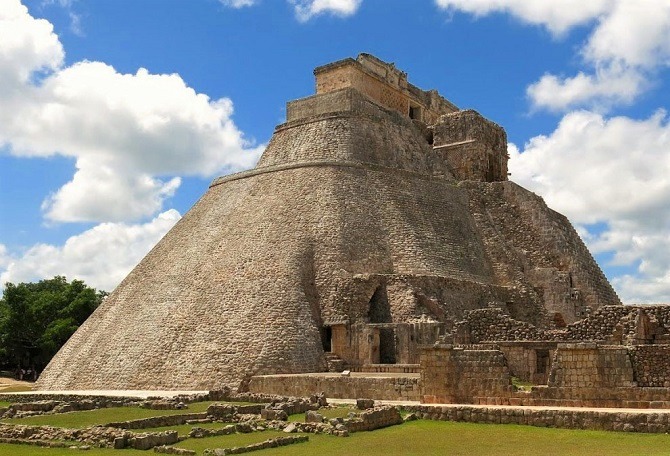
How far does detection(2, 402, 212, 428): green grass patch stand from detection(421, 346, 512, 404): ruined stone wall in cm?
532

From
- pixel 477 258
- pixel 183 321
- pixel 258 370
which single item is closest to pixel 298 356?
pixel 258 370

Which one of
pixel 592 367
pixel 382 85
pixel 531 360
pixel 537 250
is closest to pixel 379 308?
pixel 531 360

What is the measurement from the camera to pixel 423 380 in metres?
17.1

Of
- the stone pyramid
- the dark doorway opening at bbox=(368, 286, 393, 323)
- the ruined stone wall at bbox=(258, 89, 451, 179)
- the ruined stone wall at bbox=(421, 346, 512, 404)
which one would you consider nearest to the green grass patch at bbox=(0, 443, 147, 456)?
the ruined stone wall at bbox=(421, 346, 512, 404)

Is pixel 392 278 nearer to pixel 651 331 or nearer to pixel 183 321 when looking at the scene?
pixel 183 321

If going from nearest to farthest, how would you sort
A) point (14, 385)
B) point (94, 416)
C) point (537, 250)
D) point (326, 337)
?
point (94, 416)
point (326, 337)
point (537, 250)
point (14, 385)

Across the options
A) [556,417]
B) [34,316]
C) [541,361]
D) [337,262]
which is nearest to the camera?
[556,417]

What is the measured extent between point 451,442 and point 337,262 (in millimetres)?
15964

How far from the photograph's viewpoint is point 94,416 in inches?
681

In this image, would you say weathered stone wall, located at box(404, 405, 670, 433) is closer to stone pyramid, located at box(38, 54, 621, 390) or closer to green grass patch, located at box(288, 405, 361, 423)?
green grass patch, located at box(288, 405, 361, 423)

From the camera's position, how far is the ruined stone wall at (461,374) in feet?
52.5

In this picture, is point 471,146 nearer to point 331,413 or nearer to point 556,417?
point 331,413

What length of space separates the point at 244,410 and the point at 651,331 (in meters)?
9.58

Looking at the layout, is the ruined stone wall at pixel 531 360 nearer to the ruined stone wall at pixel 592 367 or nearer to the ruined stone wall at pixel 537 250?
the ruined stone wall at pixel 592 367
